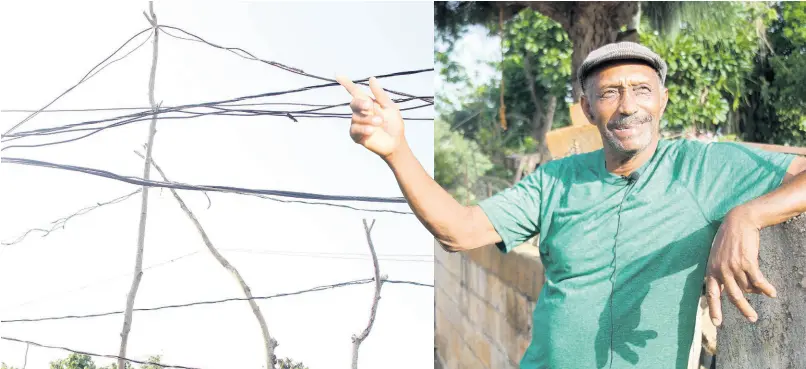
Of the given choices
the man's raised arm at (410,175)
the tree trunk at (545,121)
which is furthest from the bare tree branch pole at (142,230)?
the tree trunk at (545,121)

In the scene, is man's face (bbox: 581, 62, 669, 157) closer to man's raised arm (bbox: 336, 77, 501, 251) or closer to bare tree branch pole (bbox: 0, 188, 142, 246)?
man's raised arm (bbox: 336, 77, 501, 251)

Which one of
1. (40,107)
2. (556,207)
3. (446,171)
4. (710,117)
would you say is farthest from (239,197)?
(446,171)

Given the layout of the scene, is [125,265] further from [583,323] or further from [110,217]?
[583,323]

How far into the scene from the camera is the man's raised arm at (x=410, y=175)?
1.28 m

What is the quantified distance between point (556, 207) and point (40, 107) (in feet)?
8.00

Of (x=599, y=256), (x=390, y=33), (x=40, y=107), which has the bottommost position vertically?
(x=599, y=256)

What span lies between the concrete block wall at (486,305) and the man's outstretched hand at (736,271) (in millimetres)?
1621

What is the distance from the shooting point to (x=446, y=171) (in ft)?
44.2

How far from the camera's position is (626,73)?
1.43m

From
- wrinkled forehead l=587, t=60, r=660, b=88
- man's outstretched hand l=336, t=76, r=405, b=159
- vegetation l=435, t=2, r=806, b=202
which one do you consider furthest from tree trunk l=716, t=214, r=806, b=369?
vegetation l=435, t=2, r=806, b=202

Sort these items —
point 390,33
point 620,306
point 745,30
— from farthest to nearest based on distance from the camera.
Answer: point 745,30 < point 390,33 < point 620,306

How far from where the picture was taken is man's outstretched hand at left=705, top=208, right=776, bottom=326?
3.60 ft

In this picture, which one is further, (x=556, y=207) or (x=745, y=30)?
(x=745, y=30)

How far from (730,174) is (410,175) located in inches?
20.8
